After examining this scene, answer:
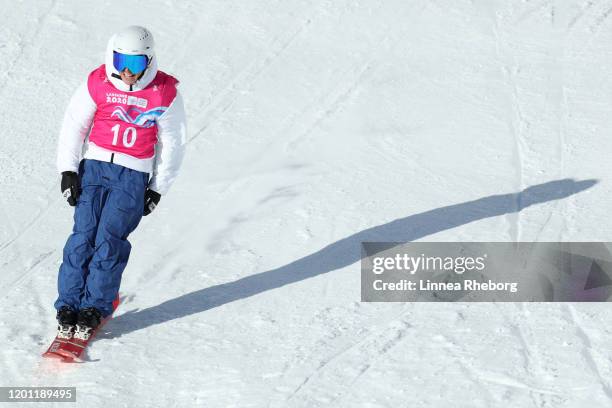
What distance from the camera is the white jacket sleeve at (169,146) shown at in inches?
277

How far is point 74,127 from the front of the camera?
6.98 meters

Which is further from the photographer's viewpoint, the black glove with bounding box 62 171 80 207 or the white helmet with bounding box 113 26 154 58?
the black glove with bounding box 62 171 80 207

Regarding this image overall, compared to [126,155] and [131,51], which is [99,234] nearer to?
[126,155]

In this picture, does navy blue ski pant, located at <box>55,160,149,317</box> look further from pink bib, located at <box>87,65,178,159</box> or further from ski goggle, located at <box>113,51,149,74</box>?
ski goggle, located at <box>113,51,149,74</box>

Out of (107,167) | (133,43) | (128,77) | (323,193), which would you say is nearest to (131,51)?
(133,43)

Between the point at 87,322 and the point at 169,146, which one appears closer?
the point at 87,322

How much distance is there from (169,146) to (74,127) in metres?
0.55

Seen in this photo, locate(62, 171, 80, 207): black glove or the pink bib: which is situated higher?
the pink bib

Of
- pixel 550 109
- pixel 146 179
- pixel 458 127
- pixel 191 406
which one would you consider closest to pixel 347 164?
pixel 458 127

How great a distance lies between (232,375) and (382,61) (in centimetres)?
526

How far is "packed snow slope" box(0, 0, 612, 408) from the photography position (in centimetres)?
662

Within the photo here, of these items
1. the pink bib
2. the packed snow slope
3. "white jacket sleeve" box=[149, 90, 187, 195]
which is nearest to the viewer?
the packed snow slope

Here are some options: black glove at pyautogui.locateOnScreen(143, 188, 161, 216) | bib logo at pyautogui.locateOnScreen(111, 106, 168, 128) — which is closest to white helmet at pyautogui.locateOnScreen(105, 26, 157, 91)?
bib logo at pyautogui.locateOnScreen(111, 106, 168, 128)

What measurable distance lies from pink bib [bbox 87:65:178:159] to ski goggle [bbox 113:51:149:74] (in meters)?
0.14
